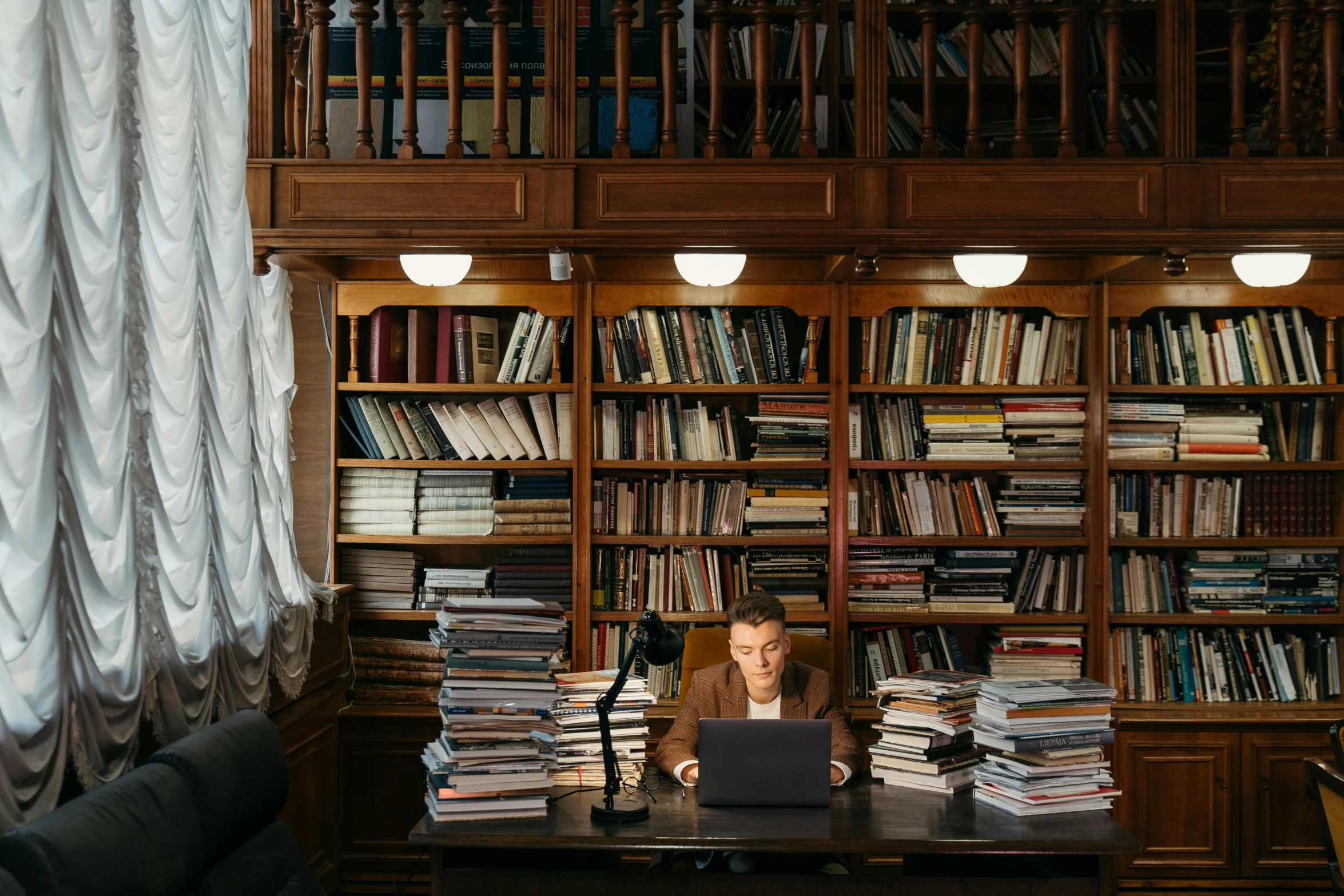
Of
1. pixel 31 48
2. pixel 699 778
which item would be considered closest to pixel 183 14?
pixel 31 48

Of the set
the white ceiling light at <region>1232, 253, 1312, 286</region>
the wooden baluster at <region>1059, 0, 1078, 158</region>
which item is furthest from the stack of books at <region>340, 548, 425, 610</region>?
the white ceiling light at <region>1232, 253, 1312, 286</region>

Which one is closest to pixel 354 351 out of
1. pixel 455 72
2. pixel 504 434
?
pixel 504 434

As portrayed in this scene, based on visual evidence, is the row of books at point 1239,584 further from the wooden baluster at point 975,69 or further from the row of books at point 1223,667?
the wooden baluster at point 975,69

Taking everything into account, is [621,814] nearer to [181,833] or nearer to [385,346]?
[181,833]

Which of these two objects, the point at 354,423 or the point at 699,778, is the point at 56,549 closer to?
the point at 699,778

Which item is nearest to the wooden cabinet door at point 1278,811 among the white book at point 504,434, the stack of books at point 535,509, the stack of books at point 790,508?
the stack of books at point 790,508

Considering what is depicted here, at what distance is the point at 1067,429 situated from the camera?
13.9ft

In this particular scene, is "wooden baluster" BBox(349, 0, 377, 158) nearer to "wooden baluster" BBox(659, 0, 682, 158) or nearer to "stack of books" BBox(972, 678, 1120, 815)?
"wooden baluster" BBox(659, 0, 682, 158)

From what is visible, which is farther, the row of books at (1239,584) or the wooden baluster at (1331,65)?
the row of books at (1239,584)

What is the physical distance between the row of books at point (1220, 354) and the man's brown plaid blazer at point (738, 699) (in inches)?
71.7

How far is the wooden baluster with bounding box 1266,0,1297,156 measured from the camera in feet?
11.5

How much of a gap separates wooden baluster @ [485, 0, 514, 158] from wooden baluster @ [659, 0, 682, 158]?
0.49 metres

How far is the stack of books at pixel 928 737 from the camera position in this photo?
2914 millimetres

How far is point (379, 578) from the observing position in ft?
14.1
